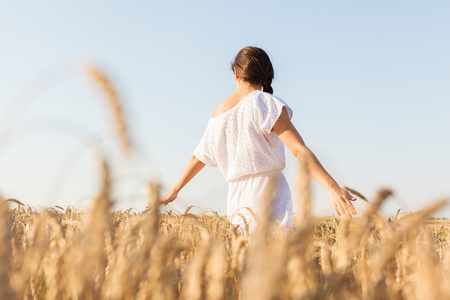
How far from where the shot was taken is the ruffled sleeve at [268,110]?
3031 millimetres

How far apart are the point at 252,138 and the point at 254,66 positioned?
0.52 m

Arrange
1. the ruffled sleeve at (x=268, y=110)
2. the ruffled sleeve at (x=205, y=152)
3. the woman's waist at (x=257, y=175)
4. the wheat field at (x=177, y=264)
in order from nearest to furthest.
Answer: the wheat field at (x=177, y=264) < the ruffled sleeve at (x=268, y=110) < the woman's waist at (x=257, y=175) < the ruffled sleeve at (x=205, y=152)

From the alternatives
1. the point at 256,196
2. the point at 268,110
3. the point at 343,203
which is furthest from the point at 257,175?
the point at 343,203

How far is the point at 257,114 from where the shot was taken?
3.10 m

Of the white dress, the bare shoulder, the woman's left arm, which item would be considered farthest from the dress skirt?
the bare shoulder

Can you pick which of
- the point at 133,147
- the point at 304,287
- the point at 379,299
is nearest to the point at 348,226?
the point at 379,299

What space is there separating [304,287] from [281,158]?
7.73 ft

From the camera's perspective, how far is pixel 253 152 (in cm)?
314

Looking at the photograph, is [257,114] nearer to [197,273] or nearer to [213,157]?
[213,157]

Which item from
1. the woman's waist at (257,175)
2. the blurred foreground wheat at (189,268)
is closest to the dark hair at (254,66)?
the woman's waist at (257,175)

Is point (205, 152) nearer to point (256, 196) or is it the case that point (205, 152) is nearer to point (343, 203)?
point (256, 196)

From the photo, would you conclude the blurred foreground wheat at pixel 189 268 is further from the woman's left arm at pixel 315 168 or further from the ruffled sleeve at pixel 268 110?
the ruffled sleeve at pixel 268 110

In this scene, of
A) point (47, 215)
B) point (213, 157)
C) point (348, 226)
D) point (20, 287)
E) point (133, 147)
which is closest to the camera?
point (133, 147)

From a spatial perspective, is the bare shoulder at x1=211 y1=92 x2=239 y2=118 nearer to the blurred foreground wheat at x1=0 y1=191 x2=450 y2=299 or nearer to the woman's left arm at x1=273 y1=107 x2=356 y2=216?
the woman's left arm at x1=273 y1=107 x2=356 y2=216
